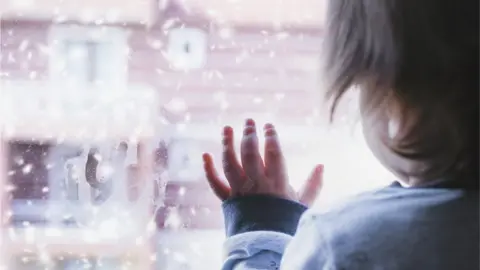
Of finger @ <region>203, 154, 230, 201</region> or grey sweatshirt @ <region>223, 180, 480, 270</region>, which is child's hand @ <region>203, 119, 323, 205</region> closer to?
finger @ <region>203, 154, 230, 201</region>


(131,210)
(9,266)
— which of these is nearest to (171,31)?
(131,210)

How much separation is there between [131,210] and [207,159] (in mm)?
103

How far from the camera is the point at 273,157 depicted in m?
0.84

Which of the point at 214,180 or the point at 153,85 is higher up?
the point at 153,85

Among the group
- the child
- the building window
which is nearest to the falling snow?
the building window

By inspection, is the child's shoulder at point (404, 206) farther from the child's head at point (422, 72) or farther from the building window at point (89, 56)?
the building window at point (89, 56)

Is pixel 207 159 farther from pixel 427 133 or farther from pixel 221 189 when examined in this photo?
pixel 427 133

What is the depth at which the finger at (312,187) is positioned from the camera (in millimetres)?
858

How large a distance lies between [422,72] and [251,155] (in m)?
0.22

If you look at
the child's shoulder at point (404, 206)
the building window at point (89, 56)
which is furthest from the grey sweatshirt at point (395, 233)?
the building window at point (89, 56)

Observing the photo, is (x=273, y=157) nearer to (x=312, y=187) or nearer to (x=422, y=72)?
(x=312, y=187)

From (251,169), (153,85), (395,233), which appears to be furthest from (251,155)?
(395,233)

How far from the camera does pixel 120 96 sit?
84 cm

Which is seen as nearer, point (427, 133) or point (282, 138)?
point (427, 133)
